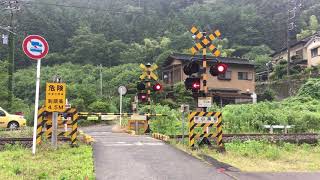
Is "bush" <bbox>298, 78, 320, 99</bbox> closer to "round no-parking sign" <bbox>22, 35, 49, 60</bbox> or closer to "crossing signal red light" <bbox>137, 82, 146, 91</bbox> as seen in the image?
"crossing signal red light" <bbox>137, 82, 146, 91</bbox>

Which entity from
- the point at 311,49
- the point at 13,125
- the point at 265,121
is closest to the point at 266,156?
the point at 265,121

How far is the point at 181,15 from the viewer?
72438 millimetres

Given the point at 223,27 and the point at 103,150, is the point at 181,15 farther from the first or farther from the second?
the point at 103,150

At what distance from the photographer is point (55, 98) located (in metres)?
10.2

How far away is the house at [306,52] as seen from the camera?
153 ft

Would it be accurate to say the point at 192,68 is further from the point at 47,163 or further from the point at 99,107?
the point at 99,107

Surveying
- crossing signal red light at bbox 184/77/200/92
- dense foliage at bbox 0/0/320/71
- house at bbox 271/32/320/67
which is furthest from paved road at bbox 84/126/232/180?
dense foliage at bbox 0/0/320/71

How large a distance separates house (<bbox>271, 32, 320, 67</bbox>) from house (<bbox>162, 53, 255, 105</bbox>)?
9536 mm

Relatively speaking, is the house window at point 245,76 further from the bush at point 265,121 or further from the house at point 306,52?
the bush at point 265,121

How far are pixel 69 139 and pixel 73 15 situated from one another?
61.0m

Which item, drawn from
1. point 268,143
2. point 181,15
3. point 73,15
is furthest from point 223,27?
point 268,143

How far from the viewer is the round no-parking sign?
9.77m

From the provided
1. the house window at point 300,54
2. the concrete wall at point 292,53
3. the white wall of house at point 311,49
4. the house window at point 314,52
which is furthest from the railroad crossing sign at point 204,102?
Result: the house window at point 300,54

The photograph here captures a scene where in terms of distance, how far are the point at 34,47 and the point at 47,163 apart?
132 inches
